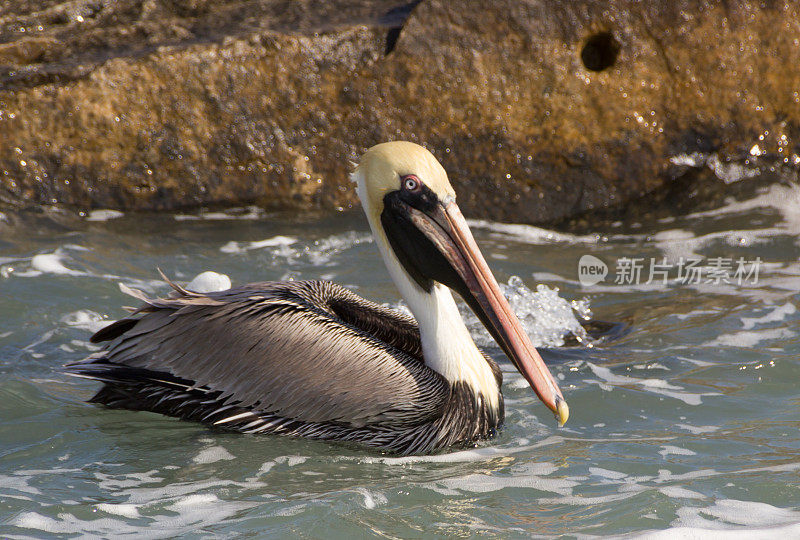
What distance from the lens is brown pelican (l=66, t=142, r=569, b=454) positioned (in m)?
3.91

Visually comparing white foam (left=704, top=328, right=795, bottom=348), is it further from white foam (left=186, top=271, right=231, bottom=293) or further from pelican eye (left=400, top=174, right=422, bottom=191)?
white foam (left=186, top=271, right=231, bottom=293)

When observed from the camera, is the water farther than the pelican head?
No

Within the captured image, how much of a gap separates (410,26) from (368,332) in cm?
305

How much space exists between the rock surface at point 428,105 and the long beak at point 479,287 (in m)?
2.86

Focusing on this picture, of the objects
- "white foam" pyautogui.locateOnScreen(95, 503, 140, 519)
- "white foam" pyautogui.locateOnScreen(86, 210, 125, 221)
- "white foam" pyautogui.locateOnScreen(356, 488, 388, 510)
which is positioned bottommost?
"white foam" pyautogui.locateOnScreen(95, 503, 140, 519)

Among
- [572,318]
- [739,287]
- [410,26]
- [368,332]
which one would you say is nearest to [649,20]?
[410,26]

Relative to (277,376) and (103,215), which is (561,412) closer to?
(277,376)

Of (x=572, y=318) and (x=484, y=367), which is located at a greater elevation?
(x=572, y=318)

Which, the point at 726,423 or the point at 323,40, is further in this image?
the point at 323,40

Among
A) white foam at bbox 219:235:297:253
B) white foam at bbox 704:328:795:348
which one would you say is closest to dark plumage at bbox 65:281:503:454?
white foam at bbox 704:328:795:348

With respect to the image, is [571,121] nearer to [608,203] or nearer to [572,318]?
[608,203]

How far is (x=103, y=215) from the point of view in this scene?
6.61m

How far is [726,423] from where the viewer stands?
4.05 m

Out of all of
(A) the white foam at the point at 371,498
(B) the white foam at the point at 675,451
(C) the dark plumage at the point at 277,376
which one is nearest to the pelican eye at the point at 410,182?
(C) the dark plumage at the point at 277,376
